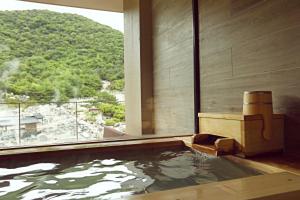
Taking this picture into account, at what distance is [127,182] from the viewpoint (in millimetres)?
1216

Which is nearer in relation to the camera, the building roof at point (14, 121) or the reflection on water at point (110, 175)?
the reflection on water at point (110, 175)

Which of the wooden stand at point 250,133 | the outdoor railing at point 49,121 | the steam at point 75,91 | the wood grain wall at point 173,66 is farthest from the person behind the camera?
the steam at point 75,91

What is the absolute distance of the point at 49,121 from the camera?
4.85 metres

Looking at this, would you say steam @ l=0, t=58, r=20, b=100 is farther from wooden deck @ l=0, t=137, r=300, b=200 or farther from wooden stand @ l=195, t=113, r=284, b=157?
wooden stand @ l=195, t=113, r=284, b=157

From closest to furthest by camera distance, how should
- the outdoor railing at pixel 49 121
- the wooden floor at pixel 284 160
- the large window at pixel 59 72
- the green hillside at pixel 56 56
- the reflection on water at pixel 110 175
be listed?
the reflection on water at pixel 110 175 → the wooden floor at pixel 284 160 → the outdoor railing at pixel 49 121 → the large window at pixel 59 72 → the green hillside at pixel 56 56

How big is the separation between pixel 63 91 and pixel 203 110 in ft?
12.5

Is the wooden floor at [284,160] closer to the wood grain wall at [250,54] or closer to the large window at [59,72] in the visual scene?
the wood grain wall at [250,54]

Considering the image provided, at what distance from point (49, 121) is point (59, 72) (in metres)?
1.19

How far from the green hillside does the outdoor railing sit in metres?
0.32

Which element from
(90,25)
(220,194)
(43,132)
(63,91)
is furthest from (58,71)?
(220,194)

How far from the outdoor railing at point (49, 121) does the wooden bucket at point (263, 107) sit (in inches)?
127

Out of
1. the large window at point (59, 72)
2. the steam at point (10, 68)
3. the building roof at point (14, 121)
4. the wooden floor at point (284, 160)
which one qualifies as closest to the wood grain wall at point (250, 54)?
the wooden floor at point (284, 160)

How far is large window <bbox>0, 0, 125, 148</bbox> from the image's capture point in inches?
182

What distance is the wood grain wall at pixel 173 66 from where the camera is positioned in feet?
9.35
